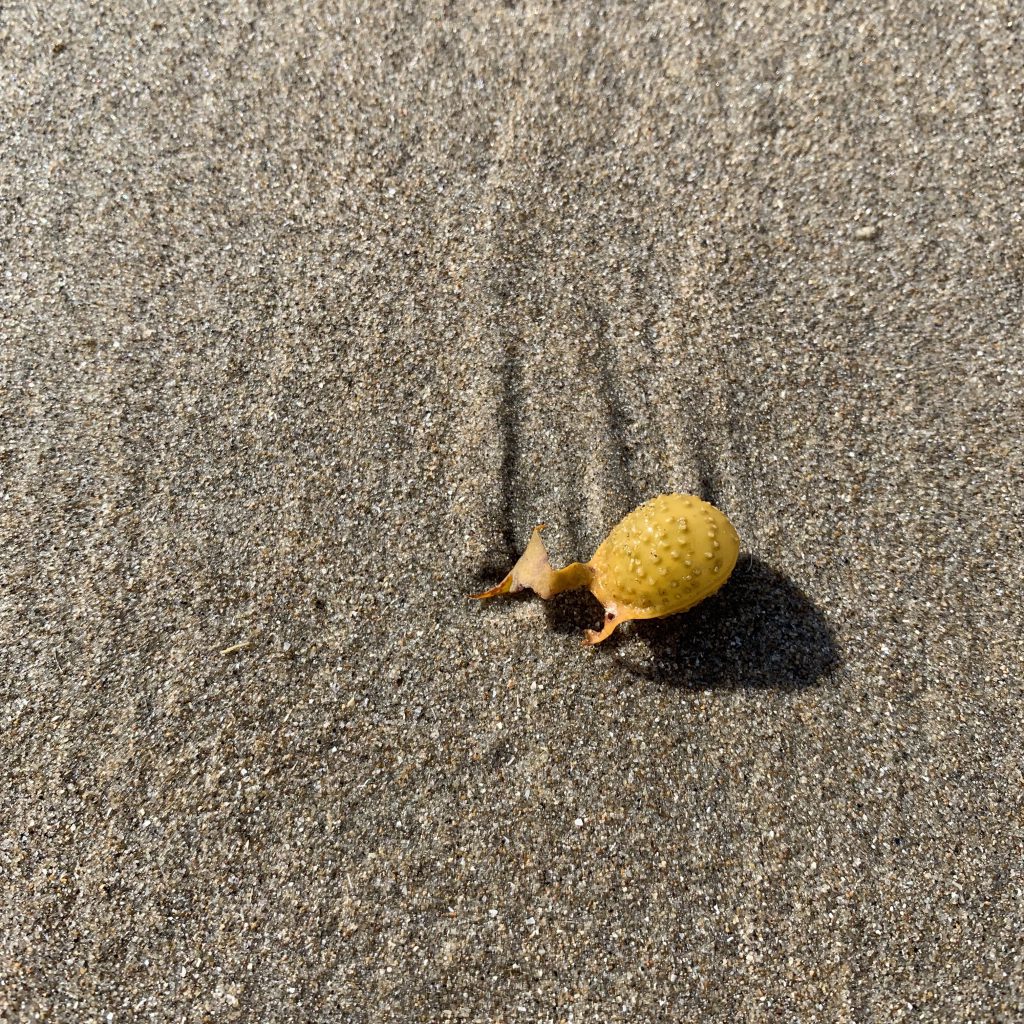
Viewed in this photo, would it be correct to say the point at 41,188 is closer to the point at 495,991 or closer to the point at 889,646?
the point at 495,991

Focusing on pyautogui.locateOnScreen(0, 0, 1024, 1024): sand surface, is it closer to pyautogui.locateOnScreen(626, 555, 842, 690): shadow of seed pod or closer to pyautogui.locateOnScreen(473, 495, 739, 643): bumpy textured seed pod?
pyautogui.locateOnScreen(626, 555, 842, 690): shadow of seed pod

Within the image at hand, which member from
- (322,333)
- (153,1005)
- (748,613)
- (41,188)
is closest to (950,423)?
(748,613)

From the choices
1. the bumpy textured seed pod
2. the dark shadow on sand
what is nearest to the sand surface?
the dark shadow on sand

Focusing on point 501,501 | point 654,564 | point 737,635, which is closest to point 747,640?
point 737,635

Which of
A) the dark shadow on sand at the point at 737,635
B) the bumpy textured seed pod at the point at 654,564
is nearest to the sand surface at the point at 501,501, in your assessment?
the dark shadow on sand at the point at 737,635

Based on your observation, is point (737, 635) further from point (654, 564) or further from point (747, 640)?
point (654, 564)

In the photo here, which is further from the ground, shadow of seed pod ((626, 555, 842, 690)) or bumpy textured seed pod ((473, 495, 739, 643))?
bumpy textured seed pod ((473, 495, 739, 643))
